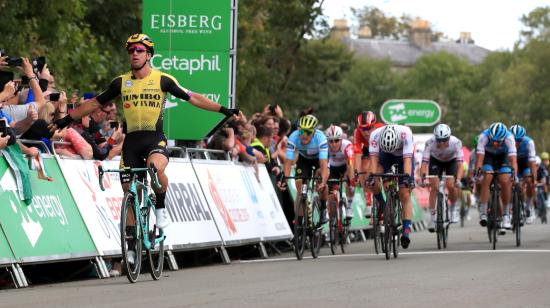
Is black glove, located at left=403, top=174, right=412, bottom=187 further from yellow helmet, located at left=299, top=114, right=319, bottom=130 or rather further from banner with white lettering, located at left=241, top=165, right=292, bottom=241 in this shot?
banner with white lettering, located at left=241, top=165, right=292, bottom=241

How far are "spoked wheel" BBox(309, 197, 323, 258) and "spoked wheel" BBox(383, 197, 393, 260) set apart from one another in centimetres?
142

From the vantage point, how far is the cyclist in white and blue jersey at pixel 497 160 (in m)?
21.4

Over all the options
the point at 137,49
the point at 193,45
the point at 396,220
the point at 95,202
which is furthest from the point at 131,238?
the point at 193,45

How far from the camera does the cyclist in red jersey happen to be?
69.9 ft

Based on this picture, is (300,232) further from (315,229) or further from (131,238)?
(131,238)

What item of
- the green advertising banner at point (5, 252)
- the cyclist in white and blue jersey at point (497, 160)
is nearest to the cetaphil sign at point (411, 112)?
the cyclist in white and blue jersey at point (497, 160)

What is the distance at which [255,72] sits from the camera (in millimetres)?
41031

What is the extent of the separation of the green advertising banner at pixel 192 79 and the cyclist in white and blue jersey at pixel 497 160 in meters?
4.01

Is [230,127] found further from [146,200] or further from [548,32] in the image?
[548,32]

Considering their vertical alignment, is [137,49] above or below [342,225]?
above

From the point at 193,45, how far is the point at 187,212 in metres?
4.41

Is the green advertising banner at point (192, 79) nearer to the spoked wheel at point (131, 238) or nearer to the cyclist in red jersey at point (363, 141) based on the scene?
the cyclist in red jersey at point (363, 141)

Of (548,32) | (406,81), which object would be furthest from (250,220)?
(406,81)

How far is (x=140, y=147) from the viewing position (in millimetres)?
14109
